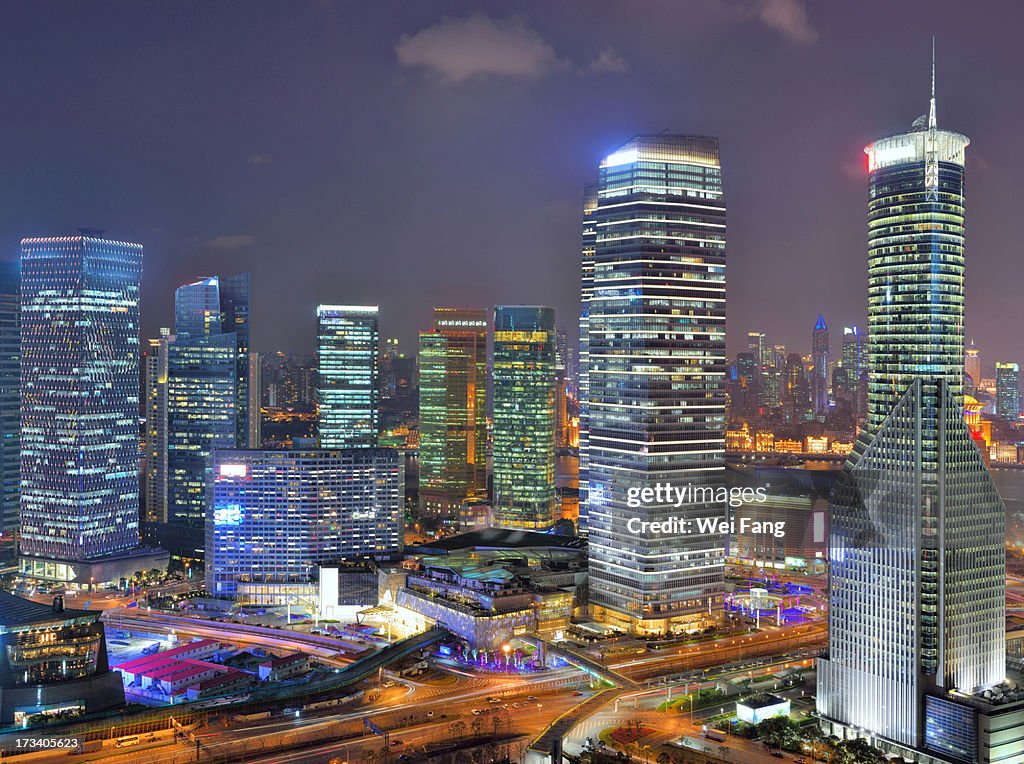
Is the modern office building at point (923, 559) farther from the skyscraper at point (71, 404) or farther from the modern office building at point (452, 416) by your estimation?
the modern office building at point (452, 416)

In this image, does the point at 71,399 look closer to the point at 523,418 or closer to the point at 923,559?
the point at 523,418

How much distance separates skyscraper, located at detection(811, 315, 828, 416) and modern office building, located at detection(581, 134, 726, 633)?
94360 mm

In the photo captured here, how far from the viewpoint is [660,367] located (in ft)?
261

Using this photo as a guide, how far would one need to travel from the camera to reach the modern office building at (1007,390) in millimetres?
143750

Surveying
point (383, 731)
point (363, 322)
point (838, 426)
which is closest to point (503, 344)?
point (363, 322)

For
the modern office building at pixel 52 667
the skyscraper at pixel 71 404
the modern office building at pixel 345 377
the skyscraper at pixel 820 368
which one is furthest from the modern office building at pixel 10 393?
the skyscraper at pixel 820 368

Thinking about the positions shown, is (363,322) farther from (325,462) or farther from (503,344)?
(325,462)

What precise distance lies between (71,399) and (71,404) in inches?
19.4

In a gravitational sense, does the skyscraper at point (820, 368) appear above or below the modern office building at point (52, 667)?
above

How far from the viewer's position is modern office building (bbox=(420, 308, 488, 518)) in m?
144

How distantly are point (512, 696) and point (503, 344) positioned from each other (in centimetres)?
6630

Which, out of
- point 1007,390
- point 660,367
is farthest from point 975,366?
point 660,367

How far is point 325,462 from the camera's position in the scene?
321 feet

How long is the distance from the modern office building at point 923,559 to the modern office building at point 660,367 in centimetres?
1887
